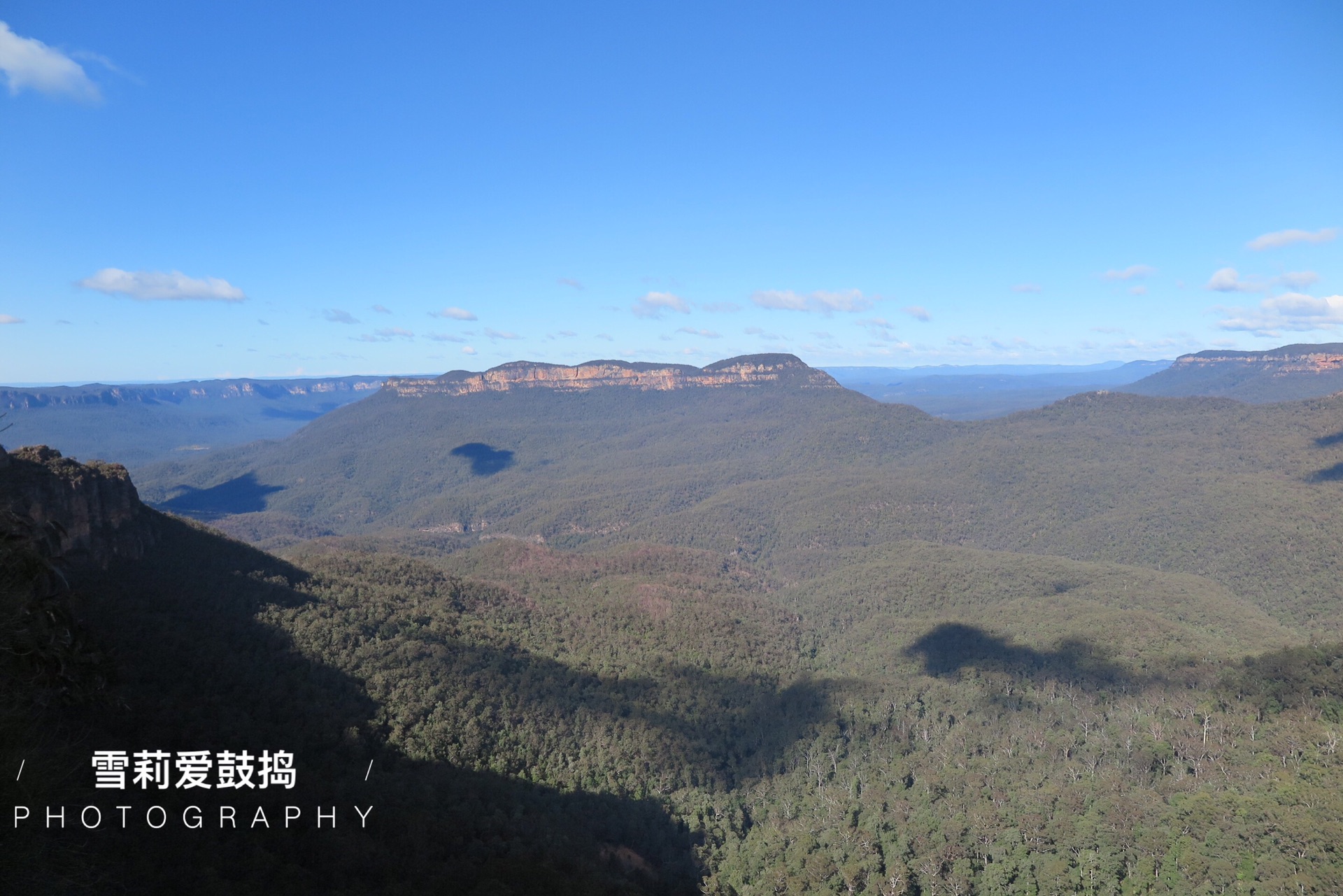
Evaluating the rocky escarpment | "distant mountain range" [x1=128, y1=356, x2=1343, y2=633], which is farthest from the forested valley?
"distant mountain range" [x1=128, y1=356, x2=1343, y2=633]

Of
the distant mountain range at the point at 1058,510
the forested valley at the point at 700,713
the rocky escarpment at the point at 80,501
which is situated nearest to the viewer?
the forested valley at the point at 700,713

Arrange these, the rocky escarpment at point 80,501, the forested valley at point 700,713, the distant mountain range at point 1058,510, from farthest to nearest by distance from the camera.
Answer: the distant mountain range at point 1058,510 → the rocky escarpment at point 80,501 → the forested valley at point 700,713

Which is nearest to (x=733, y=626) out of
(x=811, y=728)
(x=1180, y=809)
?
(x=811, y=728)

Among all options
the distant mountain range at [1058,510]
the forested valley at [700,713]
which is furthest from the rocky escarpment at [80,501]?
the distant mountain range at [1058,510]

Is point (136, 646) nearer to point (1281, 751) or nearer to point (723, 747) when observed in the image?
point (723, 747)

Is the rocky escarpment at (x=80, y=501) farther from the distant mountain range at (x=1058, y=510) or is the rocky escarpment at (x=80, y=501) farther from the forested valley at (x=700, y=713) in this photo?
the distant mountain range at (x=1058, y=510)

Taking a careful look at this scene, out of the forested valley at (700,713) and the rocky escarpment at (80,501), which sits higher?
the rocky escarpment at (80,501)

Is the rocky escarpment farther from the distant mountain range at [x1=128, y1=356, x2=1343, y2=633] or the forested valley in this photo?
the distant mountain range at [x1=128, y1=356, x2=1343, y2=633]

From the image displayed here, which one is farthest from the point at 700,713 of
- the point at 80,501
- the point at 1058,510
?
the point at 1058,510

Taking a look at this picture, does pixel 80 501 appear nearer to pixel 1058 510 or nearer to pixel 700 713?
pixel 700 713
